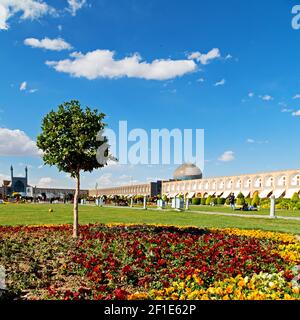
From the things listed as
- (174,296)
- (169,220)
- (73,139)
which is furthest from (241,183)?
(174,296)

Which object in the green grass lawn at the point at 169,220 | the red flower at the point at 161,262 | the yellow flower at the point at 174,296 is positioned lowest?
the green grass lawn at the point at 169,220

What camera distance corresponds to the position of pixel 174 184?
9025 cm

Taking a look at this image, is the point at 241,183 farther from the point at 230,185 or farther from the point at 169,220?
the point at 169,220

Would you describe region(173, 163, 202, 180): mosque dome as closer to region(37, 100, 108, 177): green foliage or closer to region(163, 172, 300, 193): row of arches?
region(163, 172, 300, 193): row of arches

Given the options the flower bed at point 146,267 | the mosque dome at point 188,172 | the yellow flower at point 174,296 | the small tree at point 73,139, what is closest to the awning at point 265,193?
the mosque dome at point 188,172

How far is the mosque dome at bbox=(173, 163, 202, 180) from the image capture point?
307ft

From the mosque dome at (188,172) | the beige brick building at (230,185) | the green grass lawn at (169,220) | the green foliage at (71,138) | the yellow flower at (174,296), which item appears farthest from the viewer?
the mosque dome at (188,172)

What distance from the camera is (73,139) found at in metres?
9.48

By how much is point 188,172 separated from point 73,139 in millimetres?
85584

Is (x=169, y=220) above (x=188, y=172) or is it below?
below

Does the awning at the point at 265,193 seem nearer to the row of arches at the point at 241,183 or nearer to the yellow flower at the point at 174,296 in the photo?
the row of arches at the point at 241,183

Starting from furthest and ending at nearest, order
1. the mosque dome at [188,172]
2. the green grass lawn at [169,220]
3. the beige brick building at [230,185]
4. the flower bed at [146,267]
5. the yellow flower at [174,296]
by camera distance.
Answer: the mosque dome at [188,172], the beige brick building at [230,185], the green grass lawn at [169,220], the flower bed at [146,267], the yellow flower at [174,296]

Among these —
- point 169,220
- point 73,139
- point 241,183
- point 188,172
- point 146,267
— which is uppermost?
point 188,172

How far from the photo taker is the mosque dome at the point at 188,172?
93.4 m
